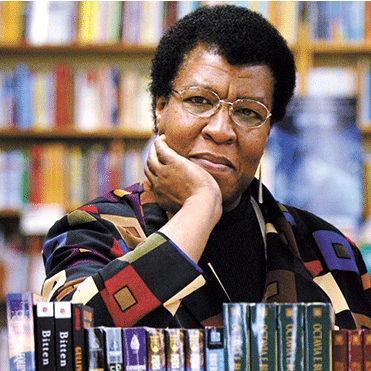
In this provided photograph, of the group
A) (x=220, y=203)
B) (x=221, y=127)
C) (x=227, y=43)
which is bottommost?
(x=220, y=203)

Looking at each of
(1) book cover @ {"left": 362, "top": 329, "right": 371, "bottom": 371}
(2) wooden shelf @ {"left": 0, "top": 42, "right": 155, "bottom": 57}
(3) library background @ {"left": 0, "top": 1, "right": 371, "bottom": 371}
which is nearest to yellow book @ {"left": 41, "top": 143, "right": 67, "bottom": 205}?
(3) library background @ {"left": 0, "top": 1, "right": 371, "bottom": 371}

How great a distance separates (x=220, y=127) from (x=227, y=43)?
18cm

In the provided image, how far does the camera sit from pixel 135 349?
88 cm

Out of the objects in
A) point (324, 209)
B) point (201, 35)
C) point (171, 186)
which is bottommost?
point (324, 209)

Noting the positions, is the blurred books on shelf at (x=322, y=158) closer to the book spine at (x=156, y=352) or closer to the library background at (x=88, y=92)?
the library background at (x=88, y=92)

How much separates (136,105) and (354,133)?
39.5 inches

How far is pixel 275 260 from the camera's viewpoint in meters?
1.43

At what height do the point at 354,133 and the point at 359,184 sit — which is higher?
the point at 354,133

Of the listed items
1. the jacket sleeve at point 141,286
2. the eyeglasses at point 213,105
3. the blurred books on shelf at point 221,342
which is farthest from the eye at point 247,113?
the blurred books on shelf at point 221,342

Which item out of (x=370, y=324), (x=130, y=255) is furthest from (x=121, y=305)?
(x=370, y=324)

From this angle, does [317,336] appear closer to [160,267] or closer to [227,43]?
[160,267]

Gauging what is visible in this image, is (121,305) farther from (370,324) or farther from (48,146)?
(48,146)

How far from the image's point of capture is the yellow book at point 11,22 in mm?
3248

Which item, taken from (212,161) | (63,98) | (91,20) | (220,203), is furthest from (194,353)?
(91,20)
